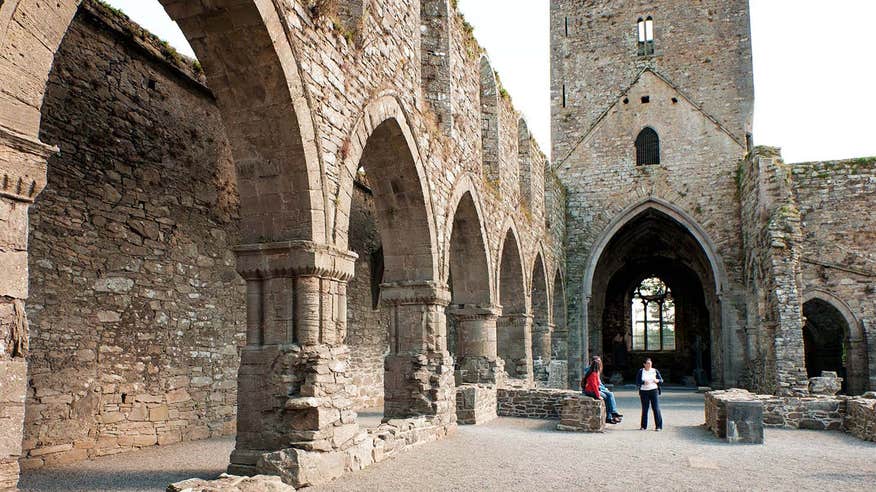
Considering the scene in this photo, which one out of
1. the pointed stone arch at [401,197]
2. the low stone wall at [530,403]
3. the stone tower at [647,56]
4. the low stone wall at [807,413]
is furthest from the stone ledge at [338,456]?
the stone tower at [647,56]

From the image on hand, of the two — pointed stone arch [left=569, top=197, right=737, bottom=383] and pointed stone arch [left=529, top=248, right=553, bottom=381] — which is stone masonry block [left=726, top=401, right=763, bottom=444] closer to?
pointed stone arch [left=529, top=248, right=553, bottom=381]

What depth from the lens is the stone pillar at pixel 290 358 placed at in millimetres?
6090

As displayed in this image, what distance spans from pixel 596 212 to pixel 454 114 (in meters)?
11.3

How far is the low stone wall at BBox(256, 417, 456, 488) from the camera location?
18.9 feet

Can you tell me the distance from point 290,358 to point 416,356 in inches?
123

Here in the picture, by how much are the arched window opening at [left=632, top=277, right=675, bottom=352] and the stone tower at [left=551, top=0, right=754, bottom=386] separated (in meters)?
1.37

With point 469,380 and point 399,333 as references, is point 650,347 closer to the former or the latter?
point 469,380

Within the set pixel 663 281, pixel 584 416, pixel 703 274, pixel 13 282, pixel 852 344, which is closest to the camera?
pixel 13 282

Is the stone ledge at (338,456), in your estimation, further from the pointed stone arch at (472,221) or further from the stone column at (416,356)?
the pointed stone arch at (472,221)

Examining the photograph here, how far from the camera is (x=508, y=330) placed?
1532 centimetres

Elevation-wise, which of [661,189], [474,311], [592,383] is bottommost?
[592,383]

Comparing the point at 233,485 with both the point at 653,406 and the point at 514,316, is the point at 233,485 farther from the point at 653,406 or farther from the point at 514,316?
the point at 514,316

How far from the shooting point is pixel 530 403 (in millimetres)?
12297

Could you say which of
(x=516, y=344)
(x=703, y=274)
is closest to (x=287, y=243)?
(x=516, y=344)
